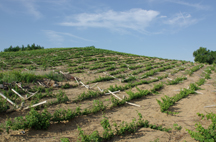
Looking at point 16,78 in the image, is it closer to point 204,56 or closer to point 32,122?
point 32,122

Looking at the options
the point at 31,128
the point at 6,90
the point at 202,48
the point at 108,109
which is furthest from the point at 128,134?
the point at 202,48

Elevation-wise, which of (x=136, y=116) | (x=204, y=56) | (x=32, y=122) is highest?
(x=204, y=56)

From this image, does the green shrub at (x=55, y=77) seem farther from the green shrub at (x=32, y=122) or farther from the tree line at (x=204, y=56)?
the tree line at (x=204, y=56)

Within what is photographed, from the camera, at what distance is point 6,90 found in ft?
18.7

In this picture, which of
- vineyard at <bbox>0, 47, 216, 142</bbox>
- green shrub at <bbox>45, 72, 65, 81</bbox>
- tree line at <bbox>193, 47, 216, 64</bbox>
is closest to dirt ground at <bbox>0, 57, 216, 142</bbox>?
vineyard at <bbox>0, 47, 216, 142</bbox>

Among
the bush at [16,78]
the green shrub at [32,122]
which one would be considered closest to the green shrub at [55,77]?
the bush at [16,78]

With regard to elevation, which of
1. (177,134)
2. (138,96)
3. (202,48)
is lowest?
(177,134)

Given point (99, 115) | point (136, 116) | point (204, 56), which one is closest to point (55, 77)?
point (99, 115)

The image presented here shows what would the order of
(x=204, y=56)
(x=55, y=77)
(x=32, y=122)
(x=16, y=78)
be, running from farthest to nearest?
(x=204, y=56), (x=55, y=77), (x=16, y=78), (x=32, y=122)

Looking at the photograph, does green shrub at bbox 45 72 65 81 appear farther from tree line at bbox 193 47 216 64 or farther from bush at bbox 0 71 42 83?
tree line at bbox 193 47 216 64

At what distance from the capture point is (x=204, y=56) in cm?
3884

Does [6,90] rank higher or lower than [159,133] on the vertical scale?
higher

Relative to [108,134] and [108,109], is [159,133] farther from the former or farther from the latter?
[108,109]

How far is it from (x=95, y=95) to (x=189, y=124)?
3.23m
